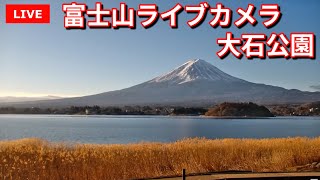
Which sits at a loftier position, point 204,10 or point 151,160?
point 204,10

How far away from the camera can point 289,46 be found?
48.7ft

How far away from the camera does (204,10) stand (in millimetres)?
14016

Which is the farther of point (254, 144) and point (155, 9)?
point (254, 144)

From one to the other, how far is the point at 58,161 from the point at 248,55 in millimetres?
6365

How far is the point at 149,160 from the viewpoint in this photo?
15.7 meters

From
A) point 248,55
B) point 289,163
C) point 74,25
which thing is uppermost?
point 74,25

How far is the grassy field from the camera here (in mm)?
14211

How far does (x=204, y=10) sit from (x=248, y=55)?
1726 mm

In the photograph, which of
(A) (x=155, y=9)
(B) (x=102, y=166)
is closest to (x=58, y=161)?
(B) (x=102, y=166)

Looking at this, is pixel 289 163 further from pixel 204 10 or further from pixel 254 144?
pixel 204 10

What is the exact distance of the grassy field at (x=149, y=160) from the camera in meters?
14.2

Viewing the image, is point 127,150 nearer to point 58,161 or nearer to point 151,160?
point 151,160

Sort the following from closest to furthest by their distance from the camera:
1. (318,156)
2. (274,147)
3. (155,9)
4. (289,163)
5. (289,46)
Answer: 1. (155,9)
2. (289,46)
3. (289,163)
4. (318,156)
5. (274,147)

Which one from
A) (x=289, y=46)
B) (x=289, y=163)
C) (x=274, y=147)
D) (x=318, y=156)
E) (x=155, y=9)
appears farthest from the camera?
(x=274, y=147)
